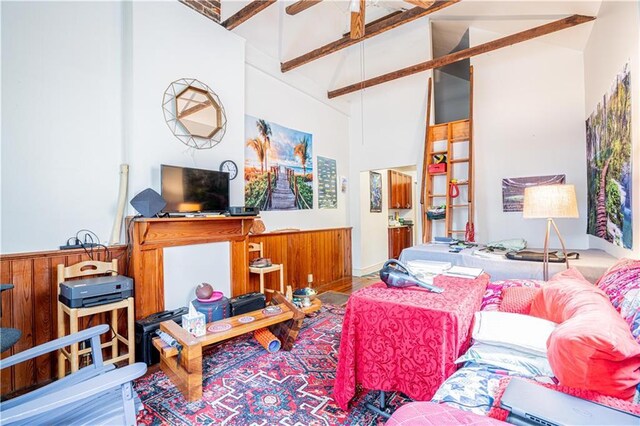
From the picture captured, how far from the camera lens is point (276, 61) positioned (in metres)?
4.16

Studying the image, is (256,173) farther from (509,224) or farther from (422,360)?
(509,224)

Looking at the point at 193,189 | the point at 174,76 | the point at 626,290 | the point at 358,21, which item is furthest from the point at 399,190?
the point at 626,290

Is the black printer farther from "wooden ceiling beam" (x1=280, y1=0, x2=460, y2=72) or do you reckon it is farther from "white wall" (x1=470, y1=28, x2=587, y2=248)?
"white wall" (x1=470, y1=28, x2=587, y2=248)

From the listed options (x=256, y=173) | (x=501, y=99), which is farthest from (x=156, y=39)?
(x=501, y=99)

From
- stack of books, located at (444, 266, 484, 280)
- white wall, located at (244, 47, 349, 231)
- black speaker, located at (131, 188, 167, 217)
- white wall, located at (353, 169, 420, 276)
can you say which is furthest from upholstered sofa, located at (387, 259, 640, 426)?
white wall, located at (353, 169, 420, 276)

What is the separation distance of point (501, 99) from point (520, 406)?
4431 mm

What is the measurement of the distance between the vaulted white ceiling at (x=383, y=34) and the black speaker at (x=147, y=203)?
2319mm

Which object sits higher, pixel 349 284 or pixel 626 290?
pixel 626 290

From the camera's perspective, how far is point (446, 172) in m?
4.45

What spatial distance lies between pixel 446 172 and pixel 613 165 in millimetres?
2206

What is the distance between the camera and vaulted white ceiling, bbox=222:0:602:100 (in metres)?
3.33

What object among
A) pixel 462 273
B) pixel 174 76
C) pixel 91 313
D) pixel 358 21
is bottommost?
pixel 91 313

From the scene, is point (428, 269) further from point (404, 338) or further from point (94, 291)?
point (94, 291)

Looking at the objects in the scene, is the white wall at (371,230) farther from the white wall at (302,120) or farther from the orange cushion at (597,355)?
the orange cushion at (597,355)
